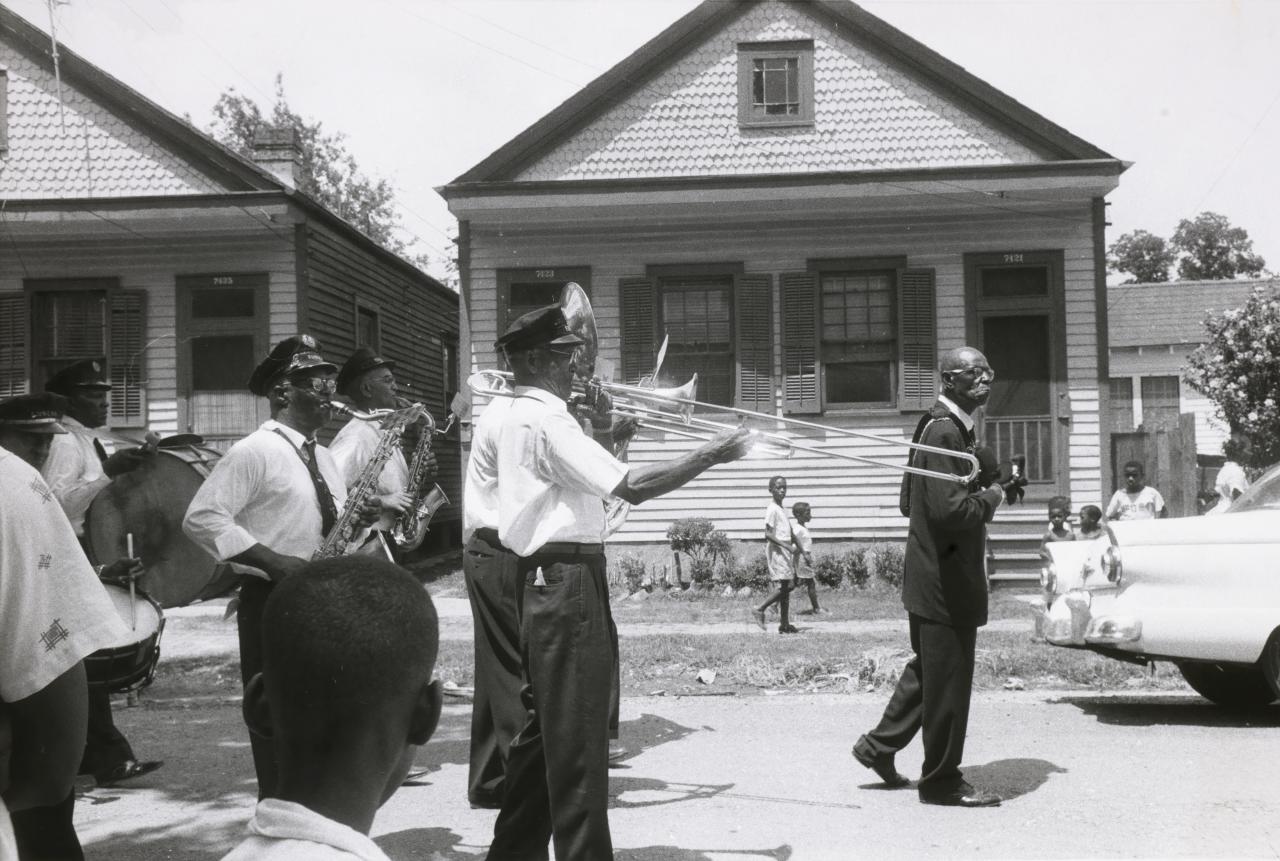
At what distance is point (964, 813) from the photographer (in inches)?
212

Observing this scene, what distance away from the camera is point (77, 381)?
21.1 feet

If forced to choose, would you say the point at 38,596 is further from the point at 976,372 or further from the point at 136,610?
the point at 976,372

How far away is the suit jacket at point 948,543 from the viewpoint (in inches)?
214

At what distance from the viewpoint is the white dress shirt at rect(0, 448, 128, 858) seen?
2.36 m

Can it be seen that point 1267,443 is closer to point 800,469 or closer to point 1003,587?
point 1003,587

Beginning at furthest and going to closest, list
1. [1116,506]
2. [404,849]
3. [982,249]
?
[982,249]
[1116,506]
[404,849]

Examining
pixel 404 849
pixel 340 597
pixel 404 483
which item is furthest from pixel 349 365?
pixel 340 597

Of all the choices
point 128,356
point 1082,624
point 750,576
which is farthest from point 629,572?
point 1082,624

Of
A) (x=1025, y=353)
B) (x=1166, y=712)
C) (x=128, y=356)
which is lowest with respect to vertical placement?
(x=1166, y=712)

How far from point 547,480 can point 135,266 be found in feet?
44.1

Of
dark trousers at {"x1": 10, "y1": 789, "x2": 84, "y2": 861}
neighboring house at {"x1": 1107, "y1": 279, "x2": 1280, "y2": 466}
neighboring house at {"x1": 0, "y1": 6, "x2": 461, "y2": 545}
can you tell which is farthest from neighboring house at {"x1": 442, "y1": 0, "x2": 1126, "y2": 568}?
neighboring house at {"x1": 1107, "y1": 279, "x2": 1280, "y2": 466}

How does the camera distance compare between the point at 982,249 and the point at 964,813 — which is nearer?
the point at 964,813

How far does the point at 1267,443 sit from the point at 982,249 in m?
8.49

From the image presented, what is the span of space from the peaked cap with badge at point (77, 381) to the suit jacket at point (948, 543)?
426 centimetres
